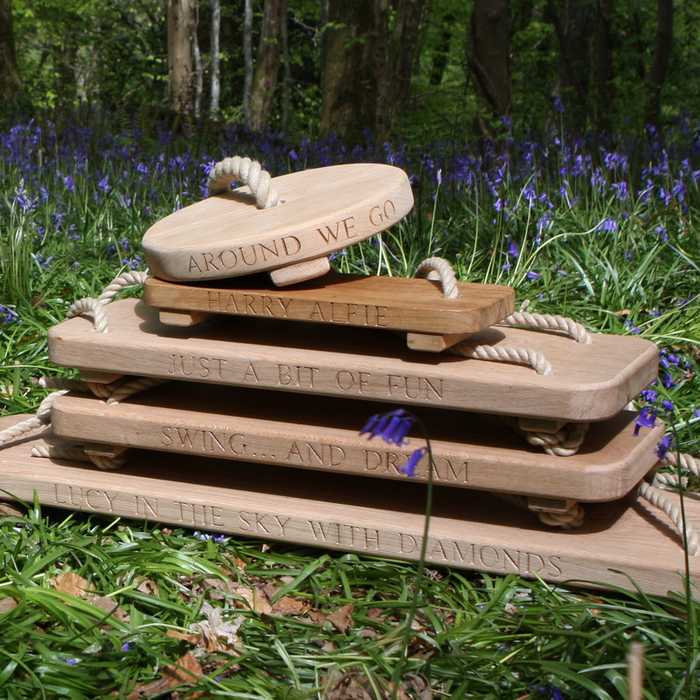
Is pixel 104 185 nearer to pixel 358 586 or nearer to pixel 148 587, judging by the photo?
pixel 148 587

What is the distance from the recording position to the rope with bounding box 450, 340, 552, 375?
2.54m

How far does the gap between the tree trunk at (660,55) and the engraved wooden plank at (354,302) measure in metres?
8.00

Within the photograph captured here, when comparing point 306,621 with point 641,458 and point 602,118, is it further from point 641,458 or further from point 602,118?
point 602,118

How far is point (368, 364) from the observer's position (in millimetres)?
2590

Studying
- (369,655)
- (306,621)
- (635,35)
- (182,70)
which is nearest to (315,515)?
(306,621)

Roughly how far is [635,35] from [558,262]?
1213 cm

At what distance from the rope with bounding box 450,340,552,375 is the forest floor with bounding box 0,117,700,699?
1.07ft

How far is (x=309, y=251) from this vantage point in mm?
2654

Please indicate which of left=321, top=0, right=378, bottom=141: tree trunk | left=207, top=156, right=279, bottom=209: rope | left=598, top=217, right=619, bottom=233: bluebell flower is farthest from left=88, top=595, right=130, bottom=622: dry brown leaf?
left=321, top=0, right=378, bottom=141: tree trunk

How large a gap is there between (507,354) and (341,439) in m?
0.46

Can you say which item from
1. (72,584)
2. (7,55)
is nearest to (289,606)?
(72,584)

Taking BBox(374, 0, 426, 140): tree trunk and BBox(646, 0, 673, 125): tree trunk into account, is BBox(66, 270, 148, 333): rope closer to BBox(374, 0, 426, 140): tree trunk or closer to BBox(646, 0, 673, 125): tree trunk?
BBox(374, 0, 426, 140): tree trunk

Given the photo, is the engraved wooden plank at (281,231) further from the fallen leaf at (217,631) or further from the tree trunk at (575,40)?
the tree trunk at (575,40)

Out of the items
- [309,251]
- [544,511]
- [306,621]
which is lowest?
[306,621]
